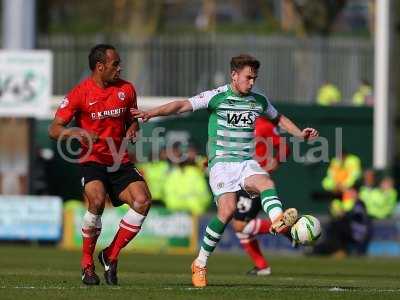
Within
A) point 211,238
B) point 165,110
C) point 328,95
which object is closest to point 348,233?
point 328,95

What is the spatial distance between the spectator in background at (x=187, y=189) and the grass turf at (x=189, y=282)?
3996mm

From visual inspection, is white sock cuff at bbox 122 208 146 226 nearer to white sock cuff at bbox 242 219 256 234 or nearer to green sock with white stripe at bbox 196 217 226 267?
green sock with white stripe at bbox 196 217 226 267

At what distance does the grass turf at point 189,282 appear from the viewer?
13.1 meters

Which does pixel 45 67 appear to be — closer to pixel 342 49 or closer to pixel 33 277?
pixel 342 49

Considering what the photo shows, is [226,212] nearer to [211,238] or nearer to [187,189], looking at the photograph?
[211,238]

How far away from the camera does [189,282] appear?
15.0 metres

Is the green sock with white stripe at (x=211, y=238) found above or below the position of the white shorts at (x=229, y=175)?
below

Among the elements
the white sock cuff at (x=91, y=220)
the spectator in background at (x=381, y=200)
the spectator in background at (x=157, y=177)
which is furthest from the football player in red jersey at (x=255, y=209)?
the spectator in background at (x=157, y=177)

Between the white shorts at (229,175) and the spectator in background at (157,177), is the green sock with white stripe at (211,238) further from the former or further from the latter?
the spectator in background at (157,177)

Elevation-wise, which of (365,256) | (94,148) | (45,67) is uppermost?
(45,67)

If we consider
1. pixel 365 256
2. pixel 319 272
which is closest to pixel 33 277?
pixel 319 272

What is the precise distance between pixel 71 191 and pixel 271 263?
373 inches

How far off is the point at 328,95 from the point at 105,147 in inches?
727

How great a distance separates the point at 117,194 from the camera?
14.4 m
